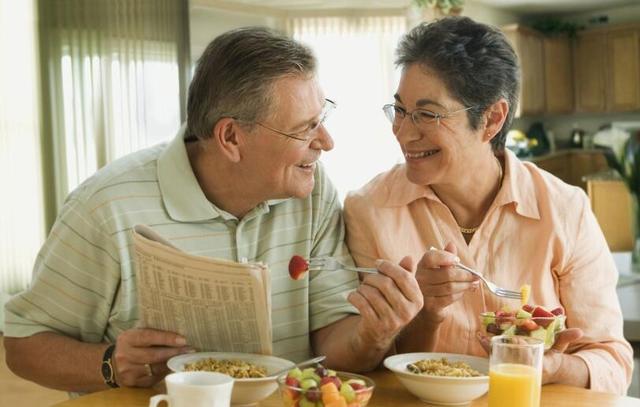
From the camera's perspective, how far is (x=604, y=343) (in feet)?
5.96

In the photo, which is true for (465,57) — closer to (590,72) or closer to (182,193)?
(182,193)

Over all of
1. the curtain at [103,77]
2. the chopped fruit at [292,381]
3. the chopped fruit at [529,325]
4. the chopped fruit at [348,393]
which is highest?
the curtain at [103,77]

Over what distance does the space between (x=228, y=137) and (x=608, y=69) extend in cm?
917

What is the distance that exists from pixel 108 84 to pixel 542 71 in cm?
572

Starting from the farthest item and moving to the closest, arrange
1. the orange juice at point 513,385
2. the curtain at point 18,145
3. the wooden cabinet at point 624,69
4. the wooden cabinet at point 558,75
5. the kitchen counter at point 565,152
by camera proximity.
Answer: the wooden cabinet at point 558,75 → the wooden cabinet at point 624,69 → the kitchen counter at point 565,152 → the curtain at point 18,145 → the orange juice at point 513,385

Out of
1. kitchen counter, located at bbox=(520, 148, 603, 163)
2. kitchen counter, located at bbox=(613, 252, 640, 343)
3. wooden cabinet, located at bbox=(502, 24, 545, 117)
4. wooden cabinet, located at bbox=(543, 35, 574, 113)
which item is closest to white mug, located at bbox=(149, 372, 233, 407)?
kitchen counter, located at bbox=(613, 252, 640, 343)

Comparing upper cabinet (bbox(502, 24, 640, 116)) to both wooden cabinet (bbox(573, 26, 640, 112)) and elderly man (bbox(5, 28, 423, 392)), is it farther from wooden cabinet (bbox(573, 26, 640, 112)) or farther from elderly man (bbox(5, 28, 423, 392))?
elderly man (bbox(5, 28, 423, 392))

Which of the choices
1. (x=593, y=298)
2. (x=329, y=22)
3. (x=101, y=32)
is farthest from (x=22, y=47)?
(x=593, y=298)

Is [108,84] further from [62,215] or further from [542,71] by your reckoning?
[542,71]

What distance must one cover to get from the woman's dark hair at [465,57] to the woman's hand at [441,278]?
16.9 inches

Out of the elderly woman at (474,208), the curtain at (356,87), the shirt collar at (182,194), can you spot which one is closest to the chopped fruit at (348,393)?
the elderly woman at (474,208)

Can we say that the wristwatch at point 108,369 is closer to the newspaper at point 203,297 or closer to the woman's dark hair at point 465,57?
the newspaper at point 203,297

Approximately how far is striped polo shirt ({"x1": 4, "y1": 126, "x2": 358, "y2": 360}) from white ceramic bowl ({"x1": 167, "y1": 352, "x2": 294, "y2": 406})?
261 millimetres

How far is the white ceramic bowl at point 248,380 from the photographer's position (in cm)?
141
